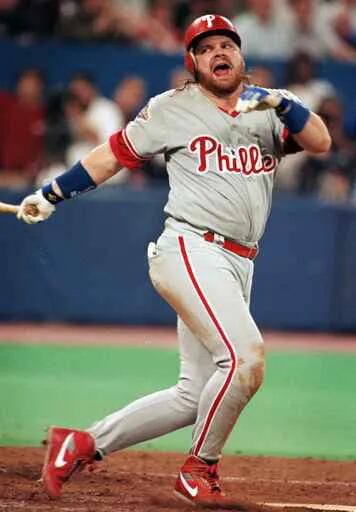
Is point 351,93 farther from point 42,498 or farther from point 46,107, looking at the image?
point 42,498

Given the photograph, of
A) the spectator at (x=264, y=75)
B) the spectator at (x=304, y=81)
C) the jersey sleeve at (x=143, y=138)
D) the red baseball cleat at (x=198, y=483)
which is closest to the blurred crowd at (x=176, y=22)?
the spectator at (x=264, y=75)

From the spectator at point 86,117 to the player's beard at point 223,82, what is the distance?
21.1 feet

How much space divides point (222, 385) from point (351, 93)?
9.03 m

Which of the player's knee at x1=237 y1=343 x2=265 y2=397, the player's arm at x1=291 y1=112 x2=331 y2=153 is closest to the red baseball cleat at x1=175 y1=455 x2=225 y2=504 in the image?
the player's knee at x1=237 y1=343 x2=265 y2=397

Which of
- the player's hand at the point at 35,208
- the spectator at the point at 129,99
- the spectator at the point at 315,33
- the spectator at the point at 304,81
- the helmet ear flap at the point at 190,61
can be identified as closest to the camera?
the helmet ear flap at the point at 190,61

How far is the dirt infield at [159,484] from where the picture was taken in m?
5.39

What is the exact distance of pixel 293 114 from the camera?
525cm

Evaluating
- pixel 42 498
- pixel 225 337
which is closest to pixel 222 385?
pixel 225 337

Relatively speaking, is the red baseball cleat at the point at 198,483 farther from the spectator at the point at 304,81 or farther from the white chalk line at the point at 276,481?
Answer: the spectator at the point at 304,81

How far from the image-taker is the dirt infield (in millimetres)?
5391

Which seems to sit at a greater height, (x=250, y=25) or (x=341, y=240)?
(x=250, y=25)

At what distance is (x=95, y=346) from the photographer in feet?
35.8

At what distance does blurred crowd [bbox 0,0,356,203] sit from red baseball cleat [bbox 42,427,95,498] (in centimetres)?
653

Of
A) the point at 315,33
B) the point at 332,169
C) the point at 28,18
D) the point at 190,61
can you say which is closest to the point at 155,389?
the point at 190,61
